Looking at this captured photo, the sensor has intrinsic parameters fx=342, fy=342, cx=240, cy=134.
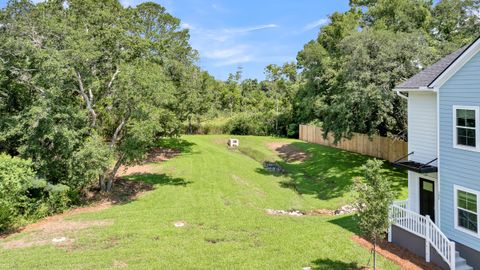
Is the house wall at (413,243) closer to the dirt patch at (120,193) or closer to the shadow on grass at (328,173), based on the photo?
the shadow on grass at (328,173)

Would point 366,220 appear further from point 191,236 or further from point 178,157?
point 178,157

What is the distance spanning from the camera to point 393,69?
2225 centimetres

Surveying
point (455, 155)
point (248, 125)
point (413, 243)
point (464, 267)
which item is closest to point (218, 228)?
point (413, 243)

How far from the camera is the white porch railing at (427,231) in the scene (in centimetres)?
1040

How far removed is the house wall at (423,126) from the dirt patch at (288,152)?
18.8 metres

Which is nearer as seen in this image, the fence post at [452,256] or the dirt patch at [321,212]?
the fence post at [452,256]

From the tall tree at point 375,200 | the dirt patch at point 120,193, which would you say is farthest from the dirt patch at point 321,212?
the dirt patch at point 120,193

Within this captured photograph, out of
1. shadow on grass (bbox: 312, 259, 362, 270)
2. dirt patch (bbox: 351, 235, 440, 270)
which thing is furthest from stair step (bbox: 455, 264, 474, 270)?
shadow on grass (bbox: 312, 259, 362, 270)

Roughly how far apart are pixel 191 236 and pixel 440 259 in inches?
349

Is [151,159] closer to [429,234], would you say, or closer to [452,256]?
[429,234]

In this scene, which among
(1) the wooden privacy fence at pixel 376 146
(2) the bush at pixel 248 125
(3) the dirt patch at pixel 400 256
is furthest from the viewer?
(2) the bush at pixel 248 125

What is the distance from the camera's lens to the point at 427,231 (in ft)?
37.2

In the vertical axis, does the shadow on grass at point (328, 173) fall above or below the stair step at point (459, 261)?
above

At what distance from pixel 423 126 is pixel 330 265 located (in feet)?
21.7
